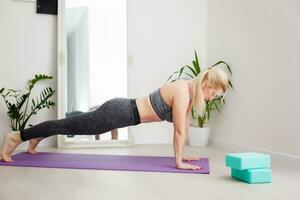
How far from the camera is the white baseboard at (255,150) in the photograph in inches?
113

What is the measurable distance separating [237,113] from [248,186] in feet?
5.61

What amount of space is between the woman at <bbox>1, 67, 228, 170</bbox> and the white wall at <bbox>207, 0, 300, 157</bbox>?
69 cm

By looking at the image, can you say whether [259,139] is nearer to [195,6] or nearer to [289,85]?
[289,85]

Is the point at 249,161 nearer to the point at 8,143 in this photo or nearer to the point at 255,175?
the point at 255,175

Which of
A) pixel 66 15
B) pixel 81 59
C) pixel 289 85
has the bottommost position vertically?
pixel 289 85

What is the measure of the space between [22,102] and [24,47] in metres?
0.70

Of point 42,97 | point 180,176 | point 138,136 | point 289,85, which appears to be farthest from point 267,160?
point 42,97

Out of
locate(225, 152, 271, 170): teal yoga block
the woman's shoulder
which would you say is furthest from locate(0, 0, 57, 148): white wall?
locate(225, 152, 271, 170): teal yoga block

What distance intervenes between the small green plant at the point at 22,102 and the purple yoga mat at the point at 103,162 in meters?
0.61

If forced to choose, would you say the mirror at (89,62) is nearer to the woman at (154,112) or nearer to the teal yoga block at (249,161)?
the woman at (154,112)

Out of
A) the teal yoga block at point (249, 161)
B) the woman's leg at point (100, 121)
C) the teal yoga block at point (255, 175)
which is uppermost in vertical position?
the woman's leg at point (100, 121)

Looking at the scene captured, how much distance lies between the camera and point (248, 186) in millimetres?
2102

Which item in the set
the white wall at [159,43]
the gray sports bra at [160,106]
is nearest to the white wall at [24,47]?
the white wall at [159,43]

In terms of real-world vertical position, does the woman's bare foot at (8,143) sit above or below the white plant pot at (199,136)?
above
